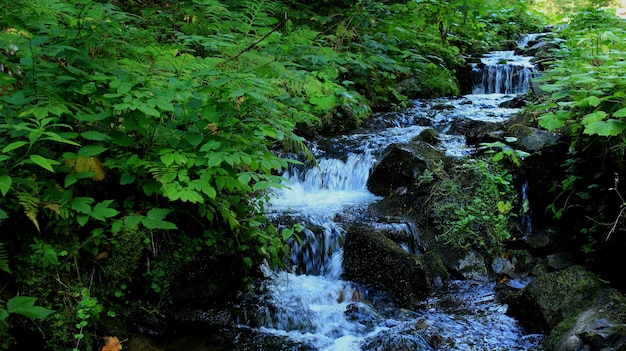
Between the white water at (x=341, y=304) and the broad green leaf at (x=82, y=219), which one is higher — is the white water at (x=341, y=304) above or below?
below

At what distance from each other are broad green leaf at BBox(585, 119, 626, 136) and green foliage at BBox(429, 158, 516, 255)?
198 centimetres

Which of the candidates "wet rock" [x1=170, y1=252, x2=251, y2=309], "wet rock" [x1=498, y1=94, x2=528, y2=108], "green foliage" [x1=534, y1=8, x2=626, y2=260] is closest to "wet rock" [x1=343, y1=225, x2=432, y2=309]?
"wet rock" [x1=170, y1=252, x2=251, y2=309]

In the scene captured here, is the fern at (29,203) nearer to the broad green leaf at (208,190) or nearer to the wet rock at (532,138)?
the broad green leaf at (208,190)

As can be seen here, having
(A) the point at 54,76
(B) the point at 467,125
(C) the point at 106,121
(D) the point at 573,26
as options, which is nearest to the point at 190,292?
(C) the point at 106,121

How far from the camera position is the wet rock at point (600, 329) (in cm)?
299

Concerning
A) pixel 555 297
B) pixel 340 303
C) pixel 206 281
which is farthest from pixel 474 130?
pixel 206 281

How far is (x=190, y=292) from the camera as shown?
3938 millimetres

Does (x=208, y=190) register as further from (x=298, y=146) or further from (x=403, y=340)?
(x=403, y=340)

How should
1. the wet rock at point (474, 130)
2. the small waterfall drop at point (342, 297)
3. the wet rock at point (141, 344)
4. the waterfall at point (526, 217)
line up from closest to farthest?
the wet rock at point (141, 344), the small waterfall drop at point (342, 297), the waterfall at point (526, 217), the wet rock at point (474, 130)

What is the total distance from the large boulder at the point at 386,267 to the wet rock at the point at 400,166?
1.72 meters

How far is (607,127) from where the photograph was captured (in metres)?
3.92

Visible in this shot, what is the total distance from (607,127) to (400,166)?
3152 millimetres

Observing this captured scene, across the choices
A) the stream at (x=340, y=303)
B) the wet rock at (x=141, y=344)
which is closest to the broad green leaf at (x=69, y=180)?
the wet rock at (x=141, y=344)

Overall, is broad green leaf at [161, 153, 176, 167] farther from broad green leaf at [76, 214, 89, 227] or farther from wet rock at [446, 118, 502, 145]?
wet rock at [446, 118, 502, 145]
